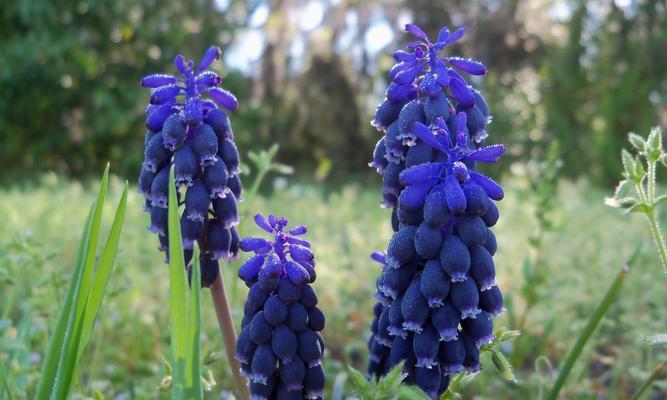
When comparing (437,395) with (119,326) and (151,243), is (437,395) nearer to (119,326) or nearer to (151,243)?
(119,326)

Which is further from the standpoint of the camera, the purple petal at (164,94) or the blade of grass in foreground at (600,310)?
the purple petal at (164,94)

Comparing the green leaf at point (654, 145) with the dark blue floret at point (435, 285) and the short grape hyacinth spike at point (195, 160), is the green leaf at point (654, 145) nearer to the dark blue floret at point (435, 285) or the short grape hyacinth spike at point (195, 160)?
the dark blue floret at point (435, 285)

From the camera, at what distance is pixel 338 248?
518cm

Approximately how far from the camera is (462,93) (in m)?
1.63

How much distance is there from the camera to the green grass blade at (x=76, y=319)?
145 cm

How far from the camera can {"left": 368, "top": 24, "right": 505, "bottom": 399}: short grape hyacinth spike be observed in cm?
147

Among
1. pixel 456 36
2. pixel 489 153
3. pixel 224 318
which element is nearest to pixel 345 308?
pixel 224 318

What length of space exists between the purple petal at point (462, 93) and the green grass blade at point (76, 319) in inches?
30.3

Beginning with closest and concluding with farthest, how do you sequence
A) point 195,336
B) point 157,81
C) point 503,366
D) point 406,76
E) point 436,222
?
1. point 195,336
2. point 436,222
3. point 503,366
4. point 406,76
5. point 157,81

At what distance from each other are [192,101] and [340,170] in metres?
11.6

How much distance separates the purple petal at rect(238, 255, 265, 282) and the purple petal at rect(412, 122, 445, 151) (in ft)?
1.49

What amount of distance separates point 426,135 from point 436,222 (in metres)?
0.18

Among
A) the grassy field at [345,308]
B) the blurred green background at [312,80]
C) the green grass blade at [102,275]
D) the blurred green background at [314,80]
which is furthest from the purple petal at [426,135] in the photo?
the blurred green background at [312,80]

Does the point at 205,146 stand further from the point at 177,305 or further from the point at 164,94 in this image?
the point at 177,305
